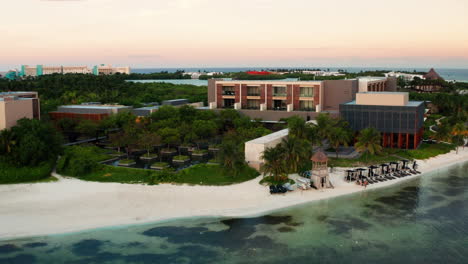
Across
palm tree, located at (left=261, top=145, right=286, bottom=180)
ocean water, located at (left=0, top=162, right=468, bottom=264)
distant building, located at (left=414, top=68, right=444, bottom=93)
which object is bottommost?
ocean water, located at (left=0, top=162, right=468, bottom=264)

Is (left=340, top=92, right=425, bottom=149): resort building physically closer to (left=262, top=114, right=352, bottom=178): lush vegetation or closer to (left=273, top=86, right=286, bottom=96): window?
(left=262, top=114, right=352, bottom=178): lush vegetation

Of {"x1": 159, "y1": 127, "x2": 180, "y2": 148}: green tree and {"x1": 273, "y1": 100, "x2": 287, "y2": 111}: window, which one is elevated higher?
{"x1": 273, "y1": 100, "x2": 287, "y2": 111}: window

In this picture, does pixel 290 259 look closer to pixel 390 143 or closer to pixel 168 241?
pixel 168 241

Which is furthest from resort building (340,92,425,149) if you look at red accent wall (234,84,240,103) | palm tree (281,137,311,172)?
red accent wall (234,84,240,103)

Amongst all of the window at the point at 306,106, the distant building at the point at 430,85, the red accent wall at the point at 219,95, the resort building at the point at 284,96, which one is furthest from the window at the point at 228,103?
the distant building at the point at 430,85

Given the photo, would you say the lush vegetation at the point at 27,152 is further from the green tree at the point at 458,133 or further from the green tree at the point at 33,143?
the green tree at the point at 458,133
